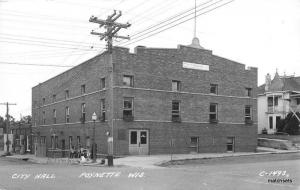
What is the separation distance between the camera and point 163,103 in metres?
36.9

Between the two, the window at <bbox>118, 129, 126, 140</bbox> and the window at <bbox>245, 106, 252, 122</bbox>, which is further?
the window at <bbox>245, 106, 252, 122</bbox>

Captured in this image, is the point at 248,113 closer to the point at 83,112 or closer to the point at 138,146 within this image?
the point at 138,146

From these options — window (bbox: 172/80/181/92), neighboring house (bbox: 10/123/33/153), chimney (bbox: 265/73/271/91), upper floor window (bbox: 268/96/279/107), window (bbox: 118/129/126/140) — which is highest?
chimney (bbox: 265/73/271/91)

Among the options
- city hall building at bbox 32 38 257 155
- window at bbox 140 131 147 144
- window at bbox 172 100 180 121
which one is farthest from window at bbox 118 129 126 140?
window at bbox 172 100 180 121

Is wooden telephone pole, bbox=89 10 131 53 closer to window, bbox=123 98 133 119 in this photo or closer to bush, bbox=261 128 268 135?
window, bbox=123 98 133 119

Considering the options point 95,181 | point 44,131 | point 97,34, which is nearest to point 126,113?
point 97,34

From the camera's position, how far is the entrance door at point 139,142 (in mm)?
35031

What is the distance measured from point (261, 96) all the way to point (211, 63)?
2125 centimetres

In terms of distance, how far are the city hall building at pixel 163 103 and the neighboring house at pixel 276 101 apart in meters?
13.1

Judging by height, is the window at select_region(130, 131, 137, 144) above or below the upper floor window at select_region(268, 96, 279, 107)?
below

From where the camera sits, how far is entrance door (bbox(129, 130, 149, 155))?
3503 centimetres

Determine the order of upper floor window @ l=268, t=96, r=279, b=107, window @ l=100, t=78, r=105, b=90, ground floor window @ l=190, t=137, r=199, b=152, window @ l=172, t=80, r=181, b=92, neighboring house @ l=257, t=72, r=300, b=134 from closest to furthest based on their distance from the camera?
window @ l=100, t=78, r=105, b=90
window @ l=172, t=80, r=181, b=92
ground floor window @ l=190, t=137, r=199, b=152
neighboring house @ l=257, t=72, r=300, b=134
upper floor window @ l=268, t=96, r=279, b=107

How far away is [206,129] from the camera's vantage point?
129 feet

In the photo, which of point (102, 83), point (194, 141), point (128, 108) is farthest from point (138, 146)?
point (102, 83)
